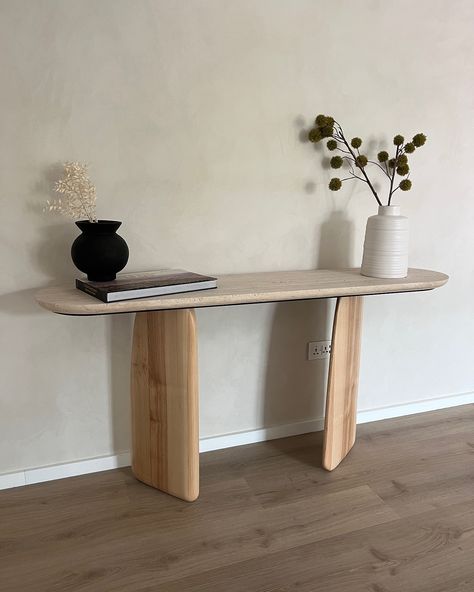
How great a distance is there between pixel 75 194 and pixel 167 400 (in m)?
0.73

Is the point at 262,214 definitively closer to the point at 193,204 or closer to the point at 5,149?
the point at 193,204

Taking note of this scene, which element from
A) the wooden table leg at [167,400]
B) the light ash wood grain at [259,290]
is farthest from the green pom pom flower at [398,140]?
the wooden table leg at [167,400]

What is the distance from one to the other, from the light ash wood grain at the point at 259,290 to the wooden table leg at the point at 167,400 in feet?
0.46

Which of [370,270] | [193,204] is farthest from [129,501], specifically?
[370,270]

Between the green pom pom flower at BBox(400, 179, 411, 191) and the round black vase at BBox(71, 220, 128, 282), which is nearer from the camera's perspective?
the round black vase at BBox(71, 220, 128, 282)

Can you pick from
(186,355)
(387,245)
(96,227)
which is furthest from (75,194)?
(387,245)

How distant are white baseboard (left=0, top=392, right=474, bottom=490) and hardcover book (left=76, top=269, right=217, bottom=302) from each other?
722mm

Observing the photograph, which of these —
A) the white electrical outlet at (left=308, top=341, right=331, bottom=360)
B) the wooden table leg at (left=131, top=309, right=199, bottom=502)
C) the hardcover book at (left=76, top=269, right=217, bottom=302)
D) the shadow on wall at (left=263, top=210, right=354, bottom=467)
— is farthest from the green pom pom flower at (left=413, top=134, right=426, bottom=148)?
the wooden table leg at (left=131, top=309, right=199, bottom=502)

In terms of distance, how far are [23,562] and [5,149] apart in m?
1.24

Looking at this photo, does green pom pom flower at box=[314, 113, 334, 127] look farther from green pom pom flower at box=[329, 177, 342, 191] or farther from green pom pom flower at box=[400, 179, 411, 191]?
green pom pom flower at box=[400, 179, 411, 191]

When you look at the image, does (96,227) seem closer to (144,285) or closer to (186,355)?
(144,285)

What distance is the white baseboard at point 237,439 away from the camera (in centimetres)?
183

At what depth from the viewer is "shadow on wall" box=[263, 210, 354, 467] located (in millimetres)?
2090

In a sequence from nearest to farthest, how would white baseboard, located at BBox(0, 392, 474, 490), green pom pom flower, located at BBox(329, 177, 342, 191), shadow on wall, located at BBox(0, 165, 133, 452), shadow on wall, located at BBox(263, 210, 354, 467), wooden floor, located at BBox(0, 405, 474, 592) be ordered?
wooden floor, located at BBox(0, 405, 474, 592)
shadow on wall, located at BBox(0, 165, 133, 452)
white baseboard, located at BBox(0, 392, 474, 490)
green pom pom flower, located at BBox(329, 177, 342, 191)
shadow on wall, located at BBox(263, 210, 354, 467)
